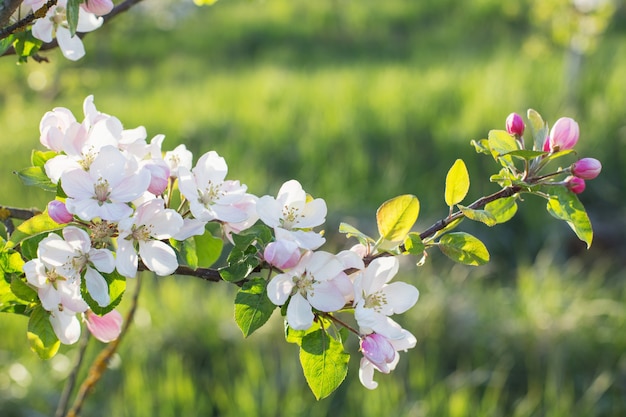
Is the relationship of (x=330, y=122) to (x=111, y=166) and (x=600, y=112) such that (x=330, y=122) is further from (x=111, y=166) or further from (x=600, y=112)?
(x=111, y=166)

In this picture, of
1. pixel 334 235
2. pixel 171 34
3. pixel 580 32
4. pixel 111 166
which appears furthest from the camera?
pixel 171 34

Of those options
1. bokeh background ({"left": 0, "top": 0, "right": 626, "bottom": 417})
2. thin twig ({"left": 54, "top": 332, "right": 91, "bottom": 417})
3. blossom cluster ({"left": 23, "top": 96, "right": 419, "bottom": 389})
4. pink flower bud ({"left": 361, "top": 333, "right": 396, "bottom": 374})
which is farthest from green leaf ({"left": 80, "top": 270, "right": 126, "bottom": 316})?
bokeh background ({"left": 0, "top": 0, "right": 626, "bottom": 417})

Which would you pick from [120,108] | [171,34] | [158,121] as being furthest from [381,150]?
[171,34]

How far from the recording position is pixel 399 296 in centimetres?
72

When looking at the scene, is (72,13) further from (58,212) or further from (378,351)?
(378,351)

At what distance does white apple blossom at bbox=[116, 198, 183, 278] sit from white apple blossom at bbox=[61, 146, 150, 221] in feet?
0.05

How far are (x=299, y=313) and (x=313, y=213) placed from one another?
11 cm

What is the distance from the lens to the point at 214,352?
2.77 metres

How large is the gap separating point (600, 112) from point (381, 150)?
4.56 feet

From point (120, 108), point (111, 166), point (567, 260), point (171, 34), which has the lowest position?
point (171, 34)

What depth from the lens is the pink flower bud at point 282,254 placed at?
634mm

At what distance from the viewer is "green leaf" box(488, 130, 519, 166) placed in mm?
734

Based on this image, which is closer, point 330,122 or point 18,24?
point 18,24

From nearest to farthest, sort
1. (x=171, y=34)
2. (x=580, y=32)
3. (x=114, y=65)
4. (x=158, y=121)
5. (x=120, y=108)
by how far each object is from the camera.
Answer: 1. (x=580, y=32)
2. (x=158, y=121)
3. (x=120, y=108)
4. (x=114, y=65)
5. (x=171, y=34)
